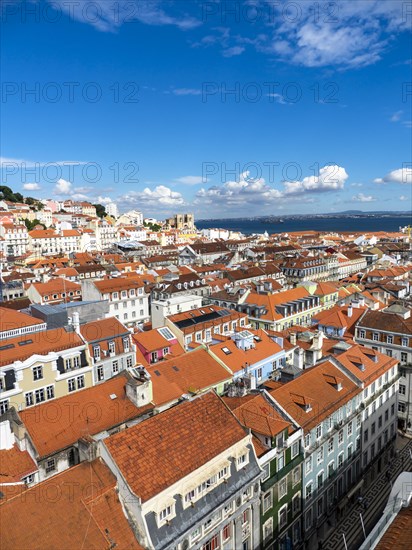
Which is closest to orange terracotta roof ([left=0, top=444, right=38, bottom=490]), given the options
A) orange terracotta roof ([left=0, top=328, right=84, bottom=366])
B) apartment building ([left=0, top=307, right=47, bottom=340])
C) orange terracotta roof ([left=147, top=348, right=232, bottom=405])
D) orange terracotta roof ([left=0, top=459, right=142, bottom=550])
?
orange terracotta roof ([left=0, top=459, right=142, bottom=550])

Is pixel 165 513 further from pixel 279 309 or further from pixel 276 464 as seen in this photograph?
pixel 279 309

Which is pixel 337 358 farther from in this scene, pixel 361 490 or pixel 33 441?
pixel 33 441

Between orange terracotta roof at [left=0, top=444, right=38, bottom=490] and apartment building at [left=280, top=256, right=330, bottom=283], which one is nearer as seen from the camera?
orange terracotta roof at [left=0, top=444, right=38, bottom=490]

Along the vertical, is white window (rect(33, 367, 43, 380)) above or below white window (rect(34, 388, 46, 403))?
above

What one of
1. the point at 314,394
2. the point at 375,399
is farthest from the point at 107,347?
the point at 375,399

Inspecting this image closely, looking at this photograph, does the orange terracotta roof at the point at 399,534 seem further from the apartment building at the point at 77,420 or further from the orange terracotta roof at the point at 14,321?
the orange terracotta roof at the point at 14,321

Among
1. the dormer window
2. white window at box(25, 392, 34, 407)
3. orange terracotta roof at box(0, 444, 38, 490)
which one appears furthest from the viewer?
white window at box(25, 392, 34, 407)

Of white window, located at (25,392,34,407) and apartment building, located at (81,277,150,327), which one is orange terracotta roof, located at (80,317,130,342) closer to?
white window, located at (25,392,34,407)

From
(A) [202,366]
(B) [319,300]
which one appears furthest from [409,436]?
(B) [319,300]

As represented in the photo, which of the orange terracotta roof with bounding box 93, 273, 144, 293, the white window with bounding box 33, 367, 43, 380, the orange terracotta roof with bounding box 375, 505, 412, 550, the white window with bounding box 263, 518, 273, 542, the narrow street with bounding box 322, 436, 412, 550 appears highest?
the orange terracotta roof with bounding box 93, 273, 144, 293
